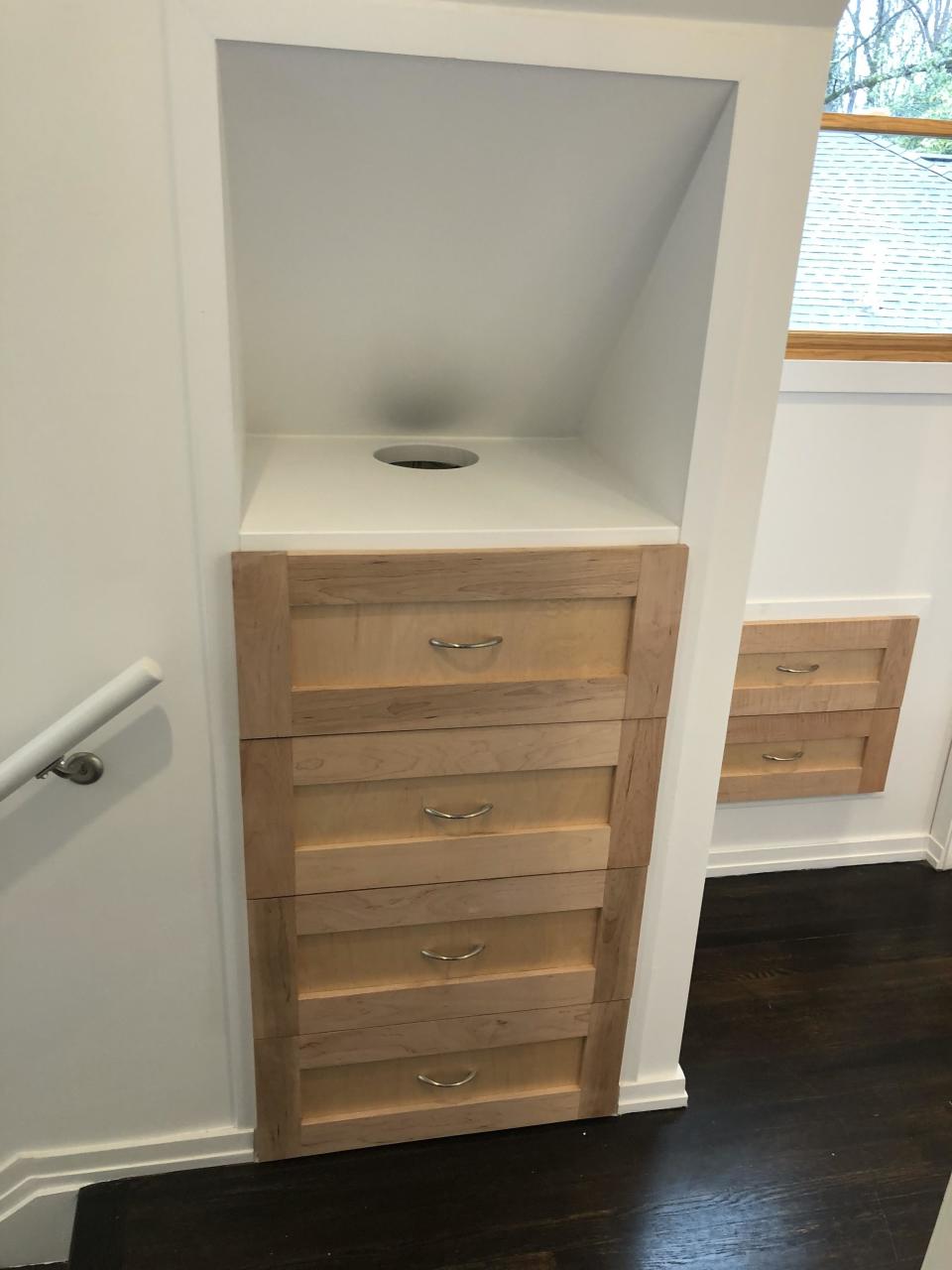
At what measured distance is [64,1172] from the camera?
1476mm

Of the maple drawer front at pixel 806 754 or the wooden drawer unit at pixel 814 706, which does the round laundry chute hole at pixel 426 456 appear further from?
the maple drawer front at pixel 806 754

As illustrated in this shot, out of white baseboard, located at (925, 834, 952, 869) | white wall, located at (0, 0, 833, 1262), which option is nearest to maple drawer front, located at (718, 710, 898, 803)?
white baseboard, located at (925, 834, 952, 869)

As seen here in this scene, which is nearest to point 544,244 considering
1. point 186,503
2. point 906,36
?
point 186,503

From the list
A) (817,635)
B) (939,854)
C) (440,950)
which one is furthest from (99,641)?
(939,854)

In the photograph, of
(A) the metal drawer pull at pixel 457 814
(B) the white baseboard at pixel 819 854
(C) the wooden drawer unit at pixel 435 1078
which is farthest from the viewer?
(B) the white baseboard at pixel 819 854

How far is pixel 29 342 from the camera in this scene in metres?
1.11

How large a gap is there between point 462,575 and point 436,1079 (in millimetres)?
849

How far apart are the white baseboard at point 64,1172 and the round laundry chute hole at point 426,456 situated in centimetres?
111

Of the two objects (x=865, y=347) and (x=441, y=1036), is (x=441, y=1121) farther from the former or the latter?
(x=865, y=347)

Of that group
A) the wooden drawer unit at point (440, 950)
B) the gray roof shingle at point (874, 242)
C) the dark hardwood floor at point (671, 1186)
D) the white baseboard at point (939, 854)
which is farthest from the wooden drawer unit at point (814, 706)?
the wooden drawer unit at point (440, 950)

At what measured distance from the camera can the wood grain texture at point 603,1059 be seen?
5.17ft

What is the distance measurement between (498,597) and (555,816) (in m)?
0.37

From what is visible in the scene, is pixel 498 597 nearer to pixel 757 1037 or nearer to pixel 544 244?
pixel 544 244

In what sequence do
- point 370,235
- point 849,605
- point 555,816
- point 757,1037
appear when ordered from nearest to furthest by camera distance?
1. point 370,235
2. point 555,816
3. point 757,1037
4. point 849,605
